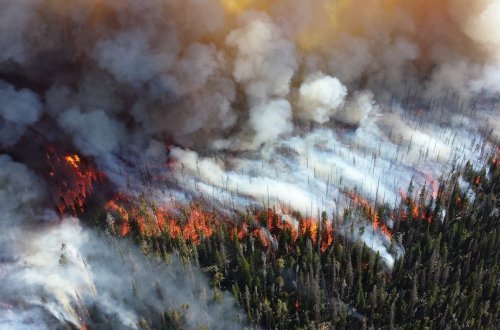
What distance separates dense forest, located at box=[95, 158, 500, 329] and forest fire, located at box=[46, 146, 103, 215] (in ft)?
23.5

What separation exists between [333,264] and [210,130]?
39507mm

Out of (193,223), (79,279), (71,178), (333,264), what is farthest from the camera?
(71,178)

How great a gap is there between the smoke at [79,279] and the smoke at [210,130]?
26 cm

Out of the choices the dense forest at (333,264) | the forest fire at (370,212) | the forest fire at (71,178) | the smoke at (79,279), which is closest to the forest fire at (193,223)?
the dense forest at (333,264)

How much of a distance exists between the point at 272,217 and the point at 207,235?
13939mm

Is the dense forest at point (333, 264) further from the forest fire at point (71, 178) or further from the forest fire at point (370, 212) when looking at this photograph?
the forest fire at point (71, 178)

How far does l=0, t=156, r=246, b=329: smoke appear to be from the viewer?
83.1m

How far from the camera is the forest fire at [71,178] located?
101 meters

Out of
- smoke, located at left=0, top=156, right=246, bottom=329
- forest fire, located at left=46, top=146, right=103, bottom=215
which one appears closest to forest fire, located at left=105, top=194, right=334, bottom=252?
smoke, located at left=0, top=156, right=246, bottom=329

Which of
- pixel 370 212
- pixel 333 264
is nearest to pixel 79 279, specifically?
pixel 333 264

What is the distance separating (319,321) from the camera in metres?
87.3

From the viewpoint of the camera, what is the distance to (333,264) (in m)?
94.4

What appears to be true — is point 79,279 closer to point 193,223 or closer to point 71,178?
point 193,223

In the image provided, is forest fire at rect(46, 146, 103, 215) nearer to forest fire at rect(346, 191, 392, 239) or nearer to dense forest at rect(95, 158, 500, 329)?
dense forest at rect(95, 158, 500, 329)
